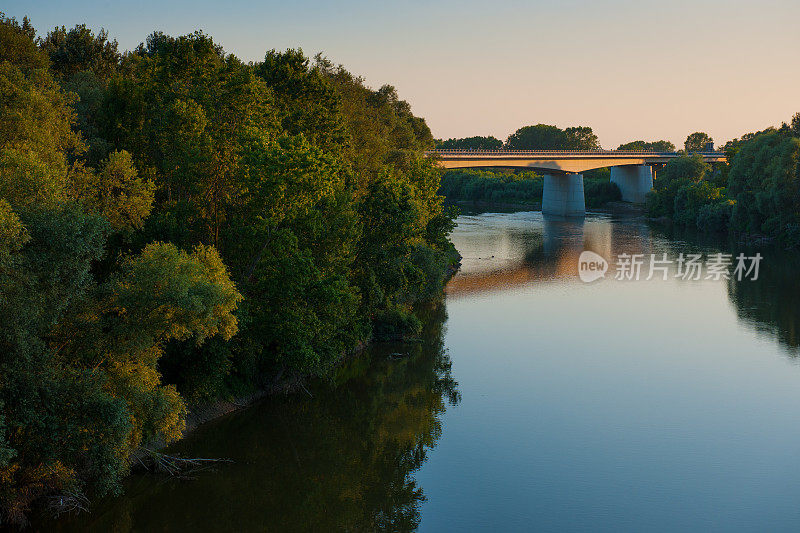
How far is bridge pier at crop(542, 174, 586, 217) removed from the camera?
328ft

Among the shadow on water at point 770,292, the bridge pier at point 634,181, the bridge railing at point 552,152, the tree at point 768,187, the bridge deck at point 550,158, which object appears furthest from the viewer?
the bridge pier at point 634,181

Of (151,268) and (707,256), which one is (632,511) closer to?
(151,268)

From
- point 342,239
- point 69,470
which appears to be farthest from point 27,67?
point 69,470

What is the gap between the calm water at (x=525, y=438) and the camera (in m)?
18.4

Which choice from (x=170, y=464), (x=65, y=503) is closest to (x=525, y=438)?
(x=170, y=464)

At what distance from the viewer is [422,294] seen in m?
38.1

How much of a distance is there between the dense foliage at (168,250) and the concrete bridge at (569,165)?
45.0 m

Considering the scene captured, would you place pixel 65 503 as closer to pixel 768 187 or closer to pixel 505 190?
pixel 768 187

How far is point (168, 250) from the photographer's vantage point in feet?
59.8

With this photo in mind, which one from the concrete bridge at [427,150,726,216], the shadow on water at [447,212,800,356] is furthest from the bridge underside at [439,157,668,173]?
the shadow on water at [447,212,800,356]

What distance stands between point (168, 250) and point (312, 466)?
728 centimetres

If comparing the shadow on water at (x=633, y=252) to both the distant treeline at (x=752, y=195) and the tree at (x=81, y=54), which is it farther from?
the tree at (x=81, y=54)

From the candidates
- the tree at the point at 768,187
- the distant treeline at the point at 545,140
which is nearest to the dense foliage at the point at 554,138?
the distant treeline at the point at 545,140

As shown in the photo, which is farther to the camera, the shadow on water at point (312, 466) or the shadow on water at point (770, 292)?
the shadow on water at point (770, 292)
